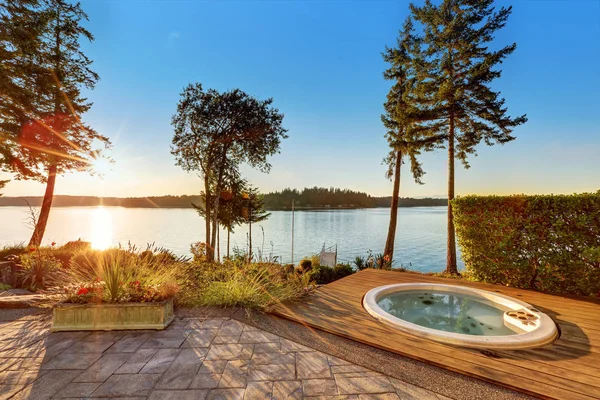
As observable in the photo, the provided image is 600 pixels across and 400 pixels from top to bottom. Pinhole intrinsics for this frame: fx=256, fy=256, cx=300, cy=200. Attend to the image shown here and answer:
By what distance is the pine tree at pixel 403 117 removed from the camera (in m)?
11.3

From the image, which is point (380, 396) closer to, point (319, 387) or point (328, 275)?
point (319, 387)

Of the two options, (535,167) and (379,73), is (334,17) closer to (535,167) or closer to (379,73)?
(379,73)

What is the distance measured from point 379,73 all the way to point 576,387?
552 inches

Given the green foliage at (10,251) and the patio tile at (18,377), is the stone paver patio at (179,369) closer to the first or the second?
the patio tile at (18,377)

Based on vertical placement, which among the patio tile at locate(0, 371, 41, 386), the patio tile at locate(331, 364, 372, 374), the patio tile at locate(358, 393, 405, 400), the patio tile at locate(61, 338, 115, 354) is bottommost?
the patio tile at locate(61, 338, 115, 354)

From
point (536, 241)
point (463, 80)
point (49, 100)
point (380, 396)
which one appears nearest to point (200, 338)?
point (380, 396)

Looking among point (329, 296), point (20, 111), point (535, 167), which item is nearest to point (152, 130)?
point (20, 111)

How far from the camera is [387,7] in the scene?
21.2 feet

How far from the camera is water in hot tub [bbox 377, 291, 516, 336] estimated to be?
392 cm

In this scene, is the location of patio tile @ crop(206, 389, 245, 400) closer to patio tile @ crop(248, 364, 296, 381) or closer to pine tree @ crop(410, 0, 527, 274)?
patio tile @ crop(248, 364, 296, 381)

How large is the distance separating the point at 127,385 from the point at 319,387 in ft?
5.23

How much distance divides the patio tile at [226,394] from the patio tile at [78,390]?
980mm

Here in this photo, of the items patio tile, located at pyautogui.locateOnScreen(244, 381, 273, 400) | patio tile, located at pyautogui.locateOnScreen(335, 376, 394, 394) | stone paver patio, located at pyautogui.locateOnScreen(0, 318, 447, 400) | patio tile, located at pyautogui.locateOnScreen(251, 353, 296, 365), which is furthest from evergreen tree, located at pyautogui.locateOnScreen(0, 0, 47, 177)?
patio tile, located at pyautogui.locateOnScreen(335, 376, 394, 394)

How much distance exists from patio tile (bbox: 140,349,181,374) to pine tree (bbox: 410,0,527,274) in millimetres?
10101
